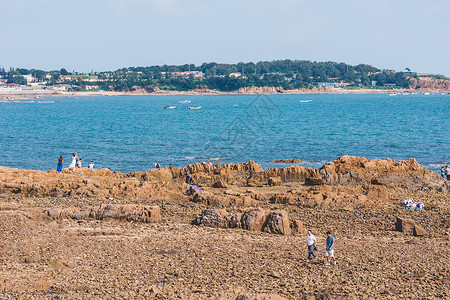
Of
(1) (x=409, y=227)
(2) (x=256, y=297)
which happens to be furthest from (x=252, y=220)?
(2) (x=256, y=297)

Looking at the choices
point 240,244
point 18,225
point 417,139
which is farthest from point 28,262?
point 417,139

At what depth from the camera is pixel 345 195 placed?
24781 millimetres

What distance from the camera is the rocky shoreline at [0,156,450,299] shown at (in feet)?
45.8

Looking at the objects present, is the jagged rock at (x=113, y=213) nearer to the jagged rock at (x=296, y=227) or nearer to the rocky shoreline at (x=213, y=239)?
the rocky shoreline at (x=213, y=239)

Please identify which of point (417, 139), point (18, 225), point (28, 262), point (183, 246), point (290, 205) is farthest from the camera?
point (417, 139)

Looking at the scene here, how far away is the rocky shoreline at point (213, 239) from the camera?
13961 millimetres

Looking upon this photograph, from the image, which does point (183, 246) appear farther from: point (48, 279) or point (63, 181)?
point (63, 181)

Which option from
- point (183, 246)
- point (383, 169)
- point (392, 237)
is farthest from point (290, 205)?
point (383, 169)

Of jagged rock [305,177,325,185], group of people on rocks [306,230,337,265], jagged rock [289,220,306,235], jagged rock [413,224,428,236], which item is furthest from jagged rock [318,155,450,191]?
group of people on rocks [306,230,337,265]

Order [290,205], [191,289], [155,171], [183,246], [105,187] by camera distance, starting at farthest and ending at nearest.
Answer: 1. [155,171]
2. [105,187]
3. [290,205]
4. [183,246]
5. [191,289]

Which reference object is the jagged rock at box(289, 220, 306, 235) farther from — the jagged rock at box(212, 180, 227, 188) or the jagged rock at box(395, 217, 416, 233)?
the jagged rock at box(212, 180, 227, 188)

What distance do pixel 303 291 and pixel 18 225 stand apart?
1098 cm

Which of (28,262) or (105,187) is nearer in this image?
(28,262)

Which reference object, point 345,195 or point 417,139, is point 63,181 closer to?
point 345,195
